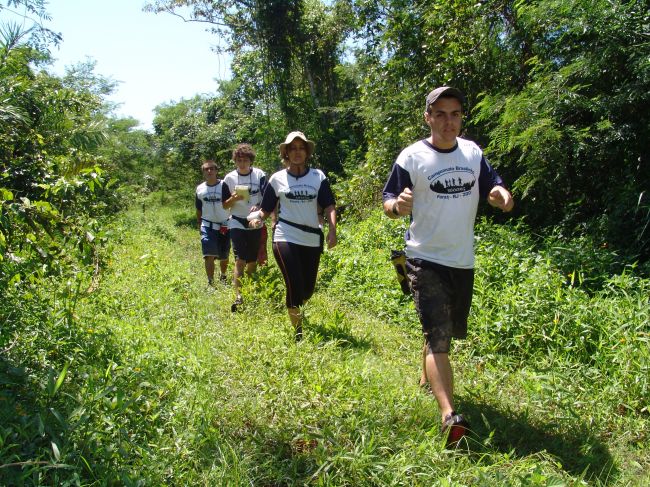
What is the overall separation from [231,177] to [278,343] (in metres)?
3.38

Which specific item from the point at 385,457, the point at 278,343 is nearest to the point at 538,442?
the point at 385,457

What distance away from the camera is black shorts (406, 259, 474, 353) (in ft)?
10.7

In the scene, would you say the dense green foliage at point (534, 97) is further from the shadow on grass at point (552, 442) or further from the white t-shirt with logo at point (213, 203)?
the white t-shirt with logo at point (213, 203)

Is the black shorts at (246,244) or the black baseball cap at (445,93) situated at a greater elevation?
the black baseball cap at (445,93)

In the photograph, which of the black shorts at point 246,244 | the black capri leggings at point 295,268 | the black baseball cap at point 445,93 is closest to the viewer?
the black baseball cap at point 445,93

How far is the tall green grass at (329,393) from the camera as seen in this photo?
2.61 meters

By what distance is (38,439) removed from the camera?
2.49m

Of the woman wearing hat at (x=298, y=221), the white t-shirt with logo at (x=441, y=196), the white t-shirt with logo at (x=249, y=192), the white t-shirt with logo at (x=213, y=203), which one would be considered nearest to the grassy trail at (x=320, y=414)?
the woman wearing hat at (x=298, y=221)

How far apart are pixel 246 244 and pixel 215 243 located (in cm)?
120

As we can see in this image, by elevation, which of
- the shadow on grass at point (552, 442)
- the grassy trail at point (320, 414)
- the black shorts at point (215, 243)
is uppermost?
the black shorts at point (215, 243)

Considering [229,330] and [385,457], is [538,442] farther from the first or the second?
[229,330]

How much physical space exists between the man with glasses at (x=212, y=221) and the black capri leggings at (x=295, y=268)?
299cm

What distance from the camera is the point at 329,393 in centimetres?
336

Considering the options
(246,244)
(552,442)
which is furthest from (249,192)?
(552,442)
